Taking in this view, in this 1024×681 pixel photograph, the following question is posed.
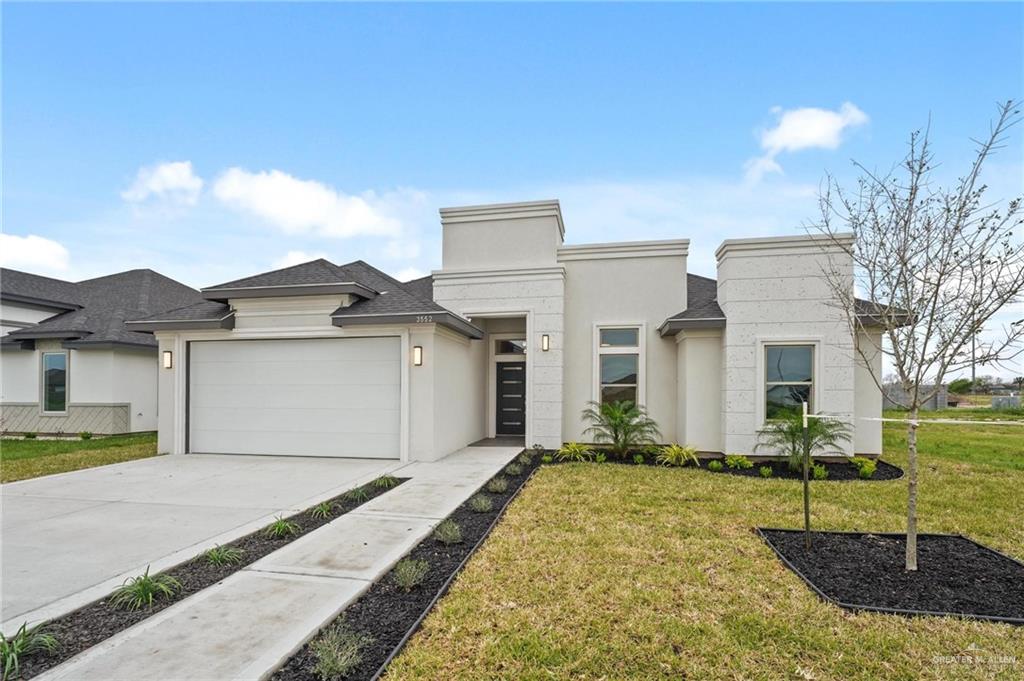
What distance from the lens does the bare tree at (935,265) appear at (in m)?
3.81

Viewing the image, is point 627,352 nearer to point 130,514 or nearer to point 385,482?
point 385,482

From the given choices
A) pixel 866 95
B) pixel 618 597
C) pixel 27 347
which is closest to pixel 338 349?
pixel 618 597

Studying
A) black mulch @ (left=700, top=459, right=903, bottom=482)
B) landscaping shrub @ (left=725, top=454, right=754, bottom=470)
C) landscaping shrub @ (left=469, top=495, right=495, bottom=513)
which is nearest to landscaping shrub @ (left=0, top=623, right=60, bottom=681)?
landscaping shrub @ (left=469, top=495, right=495, bottom=513)

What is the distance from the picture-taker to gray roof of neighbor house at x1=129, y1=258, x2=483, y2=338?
350 inches

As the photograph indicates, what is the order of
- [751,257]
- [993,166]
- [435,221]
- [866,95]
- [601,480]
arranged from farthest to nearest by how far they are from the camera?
[435,221] → [751,257] → [866,95] → [601,480] → [993,166]

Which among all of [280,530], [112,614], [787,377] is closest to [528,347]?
[787,377]

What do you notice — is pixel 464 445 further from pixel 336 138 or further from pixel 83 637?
pixel 336 138

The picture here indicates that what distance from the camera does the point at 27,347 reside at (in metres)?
13.9

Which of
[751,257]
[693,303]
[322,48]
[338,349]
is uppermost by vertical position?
[322,48]

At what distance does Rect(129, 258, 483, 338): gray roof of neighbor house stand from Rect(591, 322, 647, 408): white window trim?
2.82 m

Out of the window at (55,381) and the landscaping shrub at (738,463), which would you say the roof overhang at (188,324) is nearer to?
the window at (55,381)

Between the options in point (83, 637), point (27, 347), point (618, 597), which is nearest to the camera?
point (83, 637)

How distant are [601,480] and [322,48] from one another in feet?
35.3

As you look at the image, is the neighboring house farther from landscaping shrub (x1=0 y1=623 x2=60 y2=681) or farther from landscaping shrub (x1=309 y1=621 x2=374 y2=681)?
landscaping shrub (x1=309 y1=621 x2=374 y2=681)
